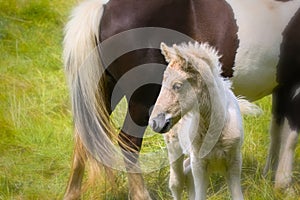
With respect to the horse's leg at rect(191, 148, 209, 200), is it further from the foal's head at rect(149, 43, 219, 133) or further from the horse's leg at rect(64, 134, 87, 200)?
the horse's leg at rect(64, 134, 87, 200)

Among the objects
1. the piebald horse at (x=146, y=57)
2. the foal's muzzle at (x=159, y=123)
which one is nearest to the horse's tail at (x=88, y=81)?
the piebald horse at (x=146, y=57)

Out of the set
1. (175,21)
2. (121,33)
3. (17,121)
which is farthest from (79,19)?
(17,121)

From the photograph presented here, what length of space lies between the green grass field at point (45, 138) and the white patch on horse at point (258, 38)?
61cm

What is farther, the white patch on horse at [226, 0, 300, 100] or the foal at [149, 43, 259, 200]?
the white patch on horse at [226, 0, 300, 100]

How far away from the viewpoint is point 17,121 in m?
5.46

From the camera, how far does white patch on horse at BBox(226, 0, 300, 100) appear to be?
427 centimetres

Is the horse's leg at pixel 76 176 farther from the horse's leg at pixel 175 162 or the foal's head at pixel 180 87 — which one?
the foal's head at pixel 180 87

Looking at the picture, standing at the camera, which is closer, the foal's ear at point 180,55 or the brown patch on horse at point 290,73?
the foal's ear at point 180,55

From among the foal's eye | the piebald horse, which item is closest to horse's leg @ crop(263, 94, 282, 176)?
the piebald horse

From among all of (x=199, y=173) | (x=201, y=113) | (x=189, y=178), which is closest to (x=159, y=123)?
(x=201, y=113)

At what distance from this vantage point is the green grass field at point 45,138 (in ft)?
14.2

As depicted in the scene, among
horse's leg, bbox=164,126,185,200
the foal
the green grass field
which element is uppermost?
the foal

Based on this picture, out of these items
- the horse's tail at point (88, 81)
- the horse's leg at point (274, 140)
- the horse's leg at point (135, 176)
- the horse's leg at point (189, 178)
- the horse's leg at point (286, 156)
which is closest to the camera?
the horse's leg at point (189, 178)

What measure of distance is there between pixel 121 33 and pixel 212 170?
1.17 m
